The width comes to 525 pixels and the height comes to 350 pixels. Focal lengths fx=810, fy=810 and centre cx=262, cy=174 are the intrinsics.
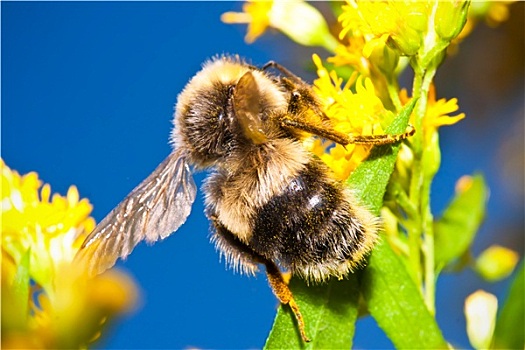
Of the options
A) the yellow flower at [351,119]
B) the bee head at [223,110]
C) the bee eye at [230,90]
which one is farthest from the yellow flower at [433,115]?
the bee eye at [230,90]

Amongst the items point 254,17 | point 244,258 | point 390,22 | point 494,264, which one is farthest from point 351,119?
point 494,264

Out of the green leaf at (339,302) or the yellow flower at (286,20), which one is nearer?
the green leaf at (339,302)

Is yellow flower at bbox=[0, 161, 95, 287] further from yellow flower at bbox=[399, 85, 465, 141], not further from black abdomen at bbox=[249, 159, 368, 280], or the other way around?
yellow flower at bbox=[399, 85, 465, 141]

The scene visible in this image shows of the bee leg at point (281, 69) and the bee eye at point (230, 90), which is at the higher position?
the bee leg at point (281, 69)

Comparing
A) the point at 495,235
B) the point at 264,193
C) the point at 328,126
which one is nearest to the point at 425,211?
the point at 328,126

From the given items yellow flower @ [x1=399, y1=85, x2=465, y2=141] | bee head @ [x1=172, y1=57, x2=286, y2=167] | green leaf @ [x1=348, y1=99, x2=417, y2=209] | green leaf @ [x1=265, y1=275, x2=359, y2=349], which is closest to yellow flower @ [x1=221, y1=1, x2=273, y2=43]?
bee head @ [x1=172, y1=57, x2=286, y2=167]

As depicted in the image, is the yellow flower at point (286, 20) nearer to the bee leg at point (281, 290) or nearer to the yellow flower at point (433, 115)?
the yellow flower at point (433, 115)

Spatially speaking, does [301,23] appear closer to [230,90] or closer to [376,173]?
[230,90]
